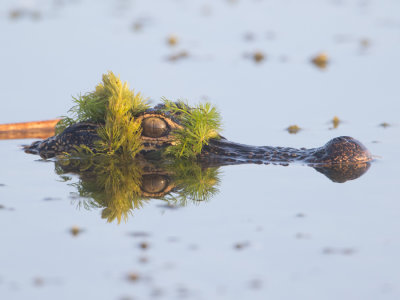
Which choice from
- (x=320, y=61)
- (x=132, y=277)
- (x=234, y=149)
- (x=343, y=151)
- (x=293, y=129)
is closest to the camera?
(x=132, y=277)

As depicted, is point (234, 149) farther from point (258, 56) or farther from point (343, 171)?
point (258, 56)

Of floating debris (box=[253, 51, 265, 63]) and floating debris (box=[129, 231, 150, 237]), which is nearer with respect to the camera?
floating debris (box=[129, 231, 150, 237])

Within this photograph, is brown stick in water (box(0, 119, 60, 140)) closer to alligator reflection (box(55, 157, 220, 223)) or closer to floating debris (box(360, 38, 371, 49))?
alligator reflection (box(55, 157, 220, 223))

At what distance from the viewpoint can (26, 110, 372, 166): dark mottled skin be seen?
987 cm

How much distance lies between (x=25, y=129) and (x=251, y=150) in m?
3.65

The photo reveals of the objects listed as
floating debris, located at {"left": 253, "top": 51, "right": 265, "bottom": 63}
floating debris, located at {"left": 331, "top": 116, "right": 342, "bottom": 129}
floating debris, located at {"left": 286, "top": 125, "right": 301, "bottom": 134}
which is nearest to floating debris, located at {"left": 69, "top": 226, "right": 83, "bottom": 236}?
floating debris, located at {"left": 286, "top": 125, "right": 301, "bottom": 134}

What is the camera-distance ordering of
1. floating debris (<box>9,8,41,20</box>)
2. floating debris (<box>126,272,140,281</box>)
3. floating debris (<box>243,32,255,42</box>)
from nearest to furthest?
floating debris (<box>126,272,140,281</box>) → floating debris (<box>243,32,255,42</box>) → floating debris (<box>9,8,41,20</box>)

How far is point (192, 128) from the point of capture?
9812 mm

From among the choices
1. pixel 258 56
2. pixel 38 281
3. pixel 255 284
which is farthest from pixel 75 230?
pixel 258 56

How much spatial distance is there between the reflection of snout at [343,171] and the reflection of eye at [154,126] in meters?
1.82

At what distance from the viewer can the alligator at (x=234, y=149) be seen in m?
9.85

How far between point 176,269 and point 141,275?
11.7 inches

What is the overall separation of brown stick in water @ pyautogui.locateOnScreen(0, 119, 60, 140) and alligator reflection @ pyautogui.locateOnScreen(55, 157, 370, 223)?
1845 millimetres

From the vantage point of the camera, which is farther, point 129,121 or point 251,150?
point 251,150
